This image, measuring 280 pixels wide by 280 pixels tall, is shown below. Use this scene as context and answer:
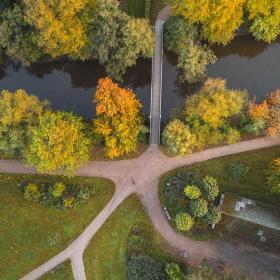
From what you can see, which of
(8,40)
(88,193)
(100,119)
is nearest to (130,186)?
(88,193)

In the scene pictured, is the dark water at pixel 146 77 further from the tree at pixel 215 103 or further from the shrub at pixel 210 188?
the shrub at pixel 210 188

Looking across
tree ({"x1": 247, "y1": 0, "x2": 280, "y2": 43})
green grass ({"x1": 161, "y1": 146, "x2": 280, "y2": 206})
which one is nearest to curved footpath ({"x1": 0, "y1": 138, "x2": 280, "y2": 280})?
green grass ({"x1": 161, "y1": 146, "x2": 280, "y2": 206})

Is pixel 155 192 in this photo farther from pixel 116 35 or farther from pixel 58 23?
pixel 58 23

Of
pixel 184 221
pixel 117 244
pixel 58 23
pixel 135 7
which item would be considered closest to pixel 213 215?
pixel 184 221

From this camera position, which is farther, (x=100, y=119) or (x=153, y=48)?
(x=153, y=48)

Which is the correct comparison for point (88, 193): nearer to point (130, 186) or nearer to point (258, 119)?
point (130, 186)
